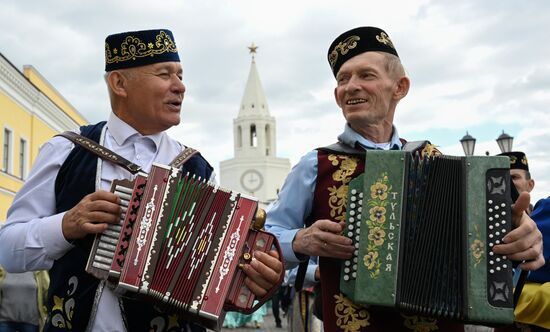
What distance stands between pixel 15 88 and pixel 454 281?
73.4ft

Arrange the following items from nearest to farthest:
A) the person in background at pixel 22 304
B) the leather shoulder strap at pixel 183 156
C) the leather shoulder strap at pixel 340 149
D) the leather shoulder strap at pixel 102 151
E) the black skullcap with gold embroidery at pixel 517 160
Answer: the leather shoulder strap at pixel 102 151 → the leather shoulder strap at pixel 183 156 → the leather shoulder strap at pixel 340 149 → the black skullcap with gold embroidery at pixel 517 160 → the person in background at pixel 22 304

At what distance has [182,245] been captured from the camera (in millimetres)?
2596

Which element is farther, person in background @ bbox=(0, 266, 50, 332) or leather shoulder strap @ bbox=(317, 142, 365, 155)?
person in background @ bbox=(0, 266, 50, 332)

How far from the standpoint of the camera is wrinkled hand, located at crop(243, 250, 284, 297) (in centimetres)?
256

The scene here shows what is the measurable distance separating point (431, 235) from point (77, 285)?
1.46 meters

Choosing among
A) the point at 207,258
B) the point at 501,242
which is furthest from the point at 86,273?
the point at 501,242

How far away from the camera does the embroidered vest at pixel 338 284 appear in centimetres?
294

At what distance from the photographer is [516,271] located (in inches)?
118

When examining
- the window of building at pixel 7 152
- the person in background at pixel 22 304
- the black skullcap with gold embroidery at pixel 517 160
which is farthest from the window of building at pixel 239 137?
the black skullcap with gold embroidery at pixel 517 160

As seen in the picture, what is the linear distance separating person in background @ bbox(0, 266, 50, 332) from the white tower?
232 feet

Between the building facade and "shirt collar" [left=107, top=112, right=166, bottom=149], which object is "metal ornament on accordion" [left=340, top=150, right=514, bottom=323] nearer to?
"shirt collar" [left=107, top=112, right=166, bottom=149]

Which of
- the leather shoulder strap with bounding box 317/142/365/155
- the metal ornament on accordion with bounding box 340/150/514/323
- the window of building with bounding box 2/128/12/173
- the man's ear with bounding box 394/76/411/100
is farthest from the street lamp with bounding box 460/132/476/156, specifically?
the window of building with bounding box 2/128/12/173

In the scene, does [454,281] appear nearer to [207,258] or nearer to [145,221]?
[207,258]

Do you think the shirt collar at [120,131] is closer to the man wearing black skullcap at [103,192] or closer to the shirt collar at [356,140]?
the man wearing black skullcap at [103,192]
